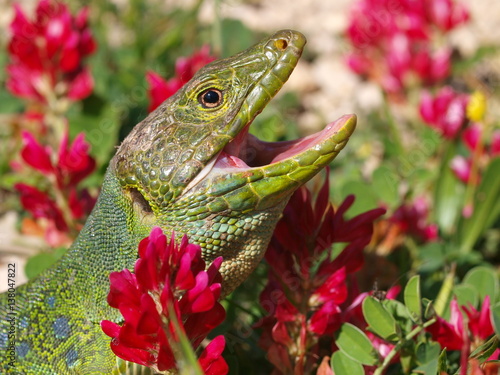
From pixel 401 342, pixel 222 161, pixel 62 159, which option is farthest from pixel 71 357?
pixel 62 159

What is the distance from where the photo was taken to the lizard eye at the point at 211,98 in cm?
239

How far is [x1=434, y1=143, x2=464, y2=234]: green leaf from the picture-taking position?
409 cm

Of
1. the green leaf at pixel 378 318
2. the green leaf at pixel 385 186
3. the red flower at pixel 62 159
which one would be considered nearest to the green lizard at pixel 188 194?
the green leaf at pixel 378 318

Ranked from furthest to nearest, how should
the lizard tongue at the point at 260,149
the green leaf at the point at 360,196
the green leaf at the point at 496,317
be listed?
the green leaf at the point at 360,196 → the lizard tongue at the point at 260,149 → the green leaf at the point at 496,317

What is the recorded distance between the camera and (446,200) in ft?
13.6

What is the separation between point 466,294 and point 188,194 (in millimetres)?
1204

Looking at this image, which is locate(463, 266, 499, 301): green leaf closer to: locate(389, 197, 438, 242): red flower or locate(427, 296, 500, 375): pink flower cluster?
locate(427, 296, 500, 375): pink flower cluster

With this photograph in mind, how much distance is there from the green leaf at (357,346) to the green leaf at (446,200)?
186cm

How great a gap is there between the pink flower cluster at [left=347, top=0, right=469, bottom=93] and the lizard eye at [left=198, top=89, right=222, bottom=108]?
331cm

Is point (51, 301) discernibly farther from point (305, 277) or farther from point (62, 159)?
point (62, 159)

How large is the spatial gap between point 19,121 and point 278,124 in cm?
201

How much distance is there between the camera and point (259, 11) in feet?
22.5

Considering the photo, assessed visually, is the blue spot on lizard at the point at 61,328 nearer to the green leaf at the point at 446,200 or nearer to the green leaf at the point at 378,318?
the green leaf at the point at 378,318

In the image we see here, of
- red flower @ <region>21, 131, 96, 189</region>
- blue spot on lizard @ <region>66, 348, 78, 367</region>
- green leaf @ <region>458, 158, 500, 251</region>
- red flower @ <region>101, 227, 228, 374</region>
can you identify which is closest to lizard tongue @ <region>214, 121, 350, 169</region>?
red flower @ <region>101, 227, 228, 374</region>
